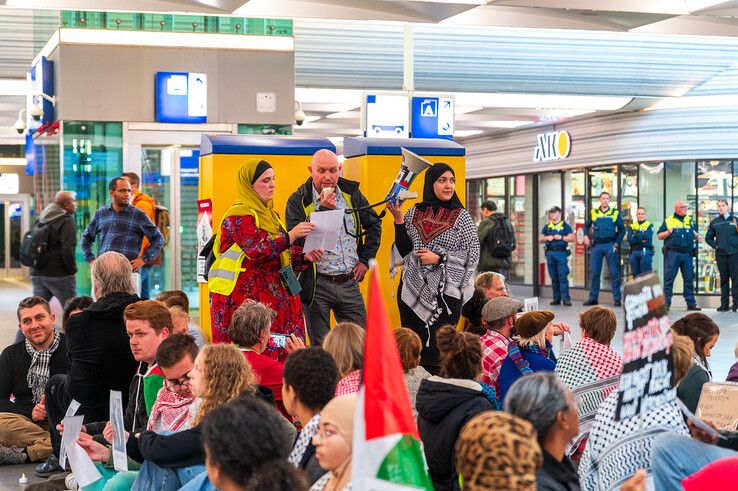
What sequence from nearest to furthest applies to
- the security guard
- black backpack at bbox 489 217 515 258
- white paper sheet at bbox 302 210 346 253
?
white paper sheet at bbox 302 210 346 253 → black backpack at bbox 489 217 515 258 → the security guard

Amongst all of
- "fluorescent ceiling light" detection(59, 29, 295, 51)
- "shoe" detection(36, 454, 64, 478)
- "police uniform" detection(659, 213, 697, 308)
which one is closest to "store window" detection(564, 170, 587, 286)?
"police uniform" detection(659, 213, 697, 308)

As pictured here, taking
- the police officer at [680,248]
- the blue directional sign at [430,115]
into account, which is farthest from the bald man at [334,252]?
the police officer at [680,248]

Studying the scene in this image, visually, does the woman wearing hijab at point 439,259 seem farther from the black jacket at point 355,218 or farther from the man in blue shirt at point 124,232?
the man in blue shirt at point 124,232

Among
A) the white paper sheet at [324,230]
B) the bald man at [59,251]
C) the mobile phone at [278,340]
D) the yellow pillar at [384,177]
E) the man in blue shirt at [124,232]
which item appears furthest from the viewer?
the bald man at [59,251]

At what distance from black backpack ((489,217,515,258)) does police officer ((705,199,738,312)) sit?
4662 millimetres

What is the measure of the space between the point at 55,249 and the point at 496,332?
257 inches

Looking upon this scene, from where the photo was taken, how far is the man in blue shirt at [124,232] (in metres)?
10.9

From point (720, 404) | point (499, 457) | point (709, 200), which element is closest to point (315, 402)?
point (499, 457)

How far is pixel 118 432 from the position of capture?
16.1 ft

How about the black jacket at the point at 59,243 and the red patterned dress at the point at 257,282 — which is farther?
the black jacket at the point at 59,243

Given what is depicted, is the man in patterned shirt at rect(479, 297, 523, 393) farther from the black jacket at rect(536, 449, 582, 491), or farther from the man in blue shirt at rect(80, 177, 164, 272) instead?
the man in blue shirt at rect(80, 177, 164, 272)

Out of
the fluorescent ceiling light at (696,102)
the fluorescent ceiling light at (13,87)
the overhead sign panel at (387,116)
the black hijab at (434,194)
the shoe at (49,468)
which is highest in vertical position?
the fluorescent ceiling light at (13,87)

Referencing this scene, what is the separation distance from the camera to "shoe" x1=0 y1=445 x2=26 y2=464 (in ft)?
24.9

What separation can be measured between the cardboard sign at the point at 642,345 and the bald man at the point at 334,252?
12.3ft
